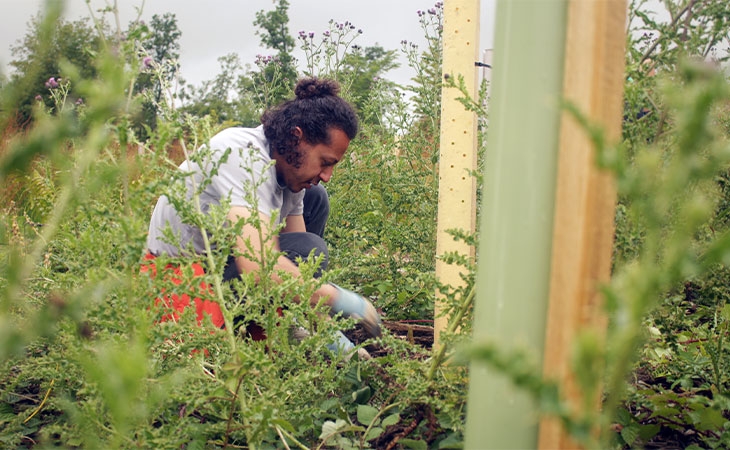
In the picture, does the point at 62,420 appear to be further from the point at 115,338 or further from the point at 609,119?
the point at 609,119

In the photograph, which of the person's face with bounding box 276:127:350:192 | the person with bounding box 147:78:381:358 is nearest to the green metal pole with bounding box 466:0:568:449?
the person with bounding box 147:78:381:358

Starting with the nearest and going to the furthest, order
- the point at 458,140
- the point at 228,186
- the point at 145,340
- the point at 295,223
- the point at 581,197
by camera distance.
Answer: the point at 581,197 < the point at 145,340 < the point at 458,140 < the point at 228,186 < the point at 295,223

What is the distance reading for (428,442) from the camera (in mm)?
1863

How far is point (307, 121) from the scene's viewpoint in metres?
3.17

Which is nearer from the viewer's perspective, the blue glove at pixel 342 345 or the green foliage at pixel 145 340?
the green foliage at pixel 145 340

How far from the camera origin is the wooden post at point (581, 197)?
30.7 inches

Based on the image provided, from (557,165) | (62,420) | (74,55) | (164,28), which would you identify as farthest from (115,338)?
(164,28)

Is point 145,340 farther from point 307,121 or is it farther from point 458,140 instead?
point 307,121

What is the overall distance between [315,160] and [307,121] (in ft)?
Result: 0.63

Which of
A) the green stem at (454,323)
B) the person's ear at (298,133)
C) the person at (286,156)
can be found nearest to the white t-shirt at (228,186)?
the person at (286,156)

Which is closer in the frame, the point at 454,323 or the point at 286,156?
the point at 454,323

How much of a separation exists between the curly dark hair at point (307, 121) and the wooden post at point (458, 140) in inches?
33.4

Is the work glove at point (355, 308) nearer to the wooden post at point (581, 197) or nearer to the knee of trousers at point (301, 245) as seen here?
the knee of trousers at point (301, 245)

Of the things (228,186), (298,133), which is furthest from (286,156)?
(228,186)
